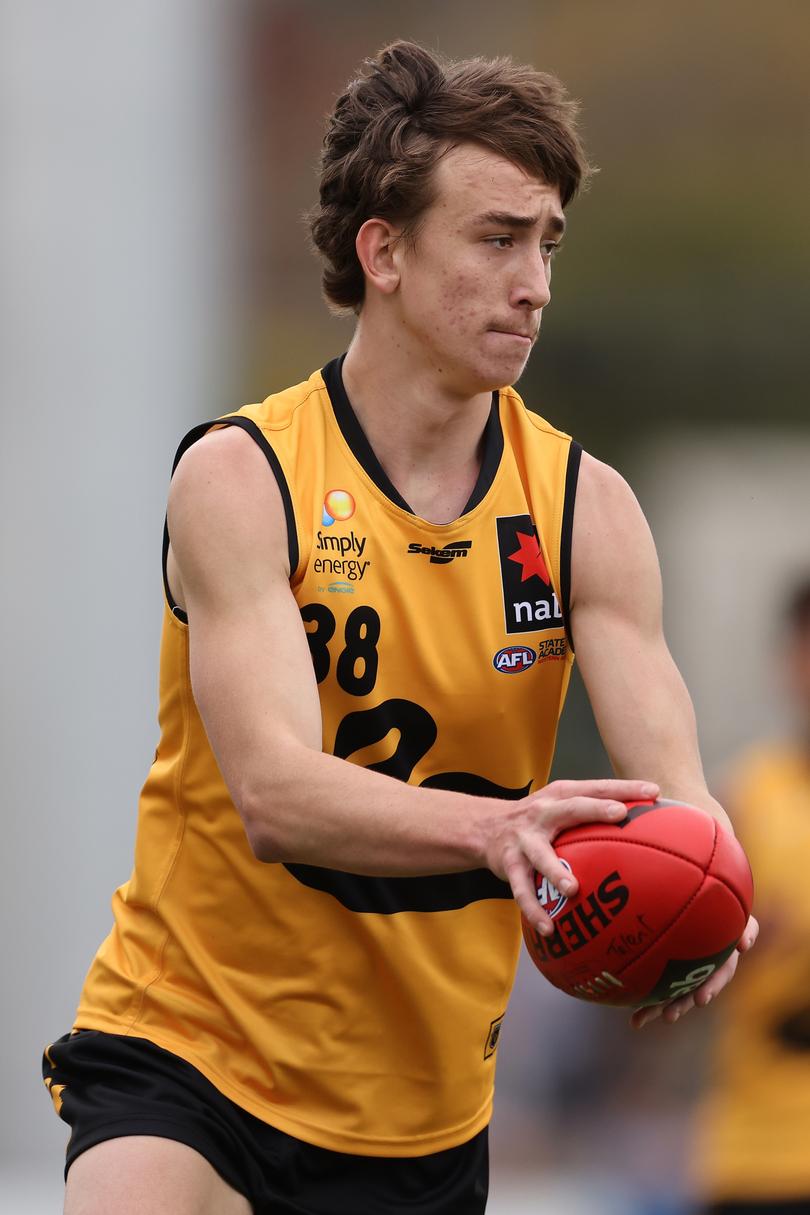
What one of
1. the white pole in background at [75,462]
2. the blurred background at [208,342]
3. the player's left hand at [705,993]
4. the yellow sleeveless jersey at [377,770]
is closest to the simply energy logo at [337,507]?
the yellow sleeveless jersey at [377,770]

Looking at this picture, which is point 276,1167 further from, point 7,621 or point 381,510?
point 7,621

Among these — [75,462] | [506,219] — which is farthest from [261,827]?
[75,462]

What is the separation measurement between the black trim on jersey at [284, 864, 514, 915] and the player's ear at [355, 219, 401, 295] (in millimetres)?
1220

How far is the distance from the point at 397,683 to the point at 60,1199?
16.0ft

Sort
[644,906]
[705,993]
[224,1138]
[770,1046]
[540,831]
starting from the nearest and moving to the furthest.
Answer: [540,831] → [644,906] → [705,993] → [224,1138] → [770,1046]

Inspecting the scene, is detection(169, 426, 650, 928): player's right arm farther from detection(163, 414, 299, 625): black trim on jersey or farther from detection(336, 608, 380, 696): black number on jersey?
detection(336, 608, 380, 696): black number on jersey

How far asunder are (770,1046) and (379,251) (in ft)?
8.16

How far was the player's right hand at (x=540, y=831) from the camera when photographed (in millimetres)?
2738

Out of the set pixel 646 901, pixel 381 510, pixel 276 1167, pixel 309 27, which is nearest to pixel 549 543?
pixel 381 510

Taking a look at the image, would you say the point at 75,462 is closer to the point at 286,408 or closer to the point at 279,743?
the point at 286,408

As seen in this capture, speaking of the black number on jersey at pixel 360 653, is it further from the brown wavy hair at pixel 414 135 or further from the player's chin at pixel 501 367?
the brown wavy hair at pixel 414 135

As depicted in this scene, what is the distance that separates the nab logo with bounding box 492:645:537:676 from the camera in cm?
349

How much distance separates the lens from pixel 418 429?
3.58m

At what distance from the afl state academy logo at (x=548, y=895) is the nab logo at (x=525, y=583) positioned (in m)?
0.79
